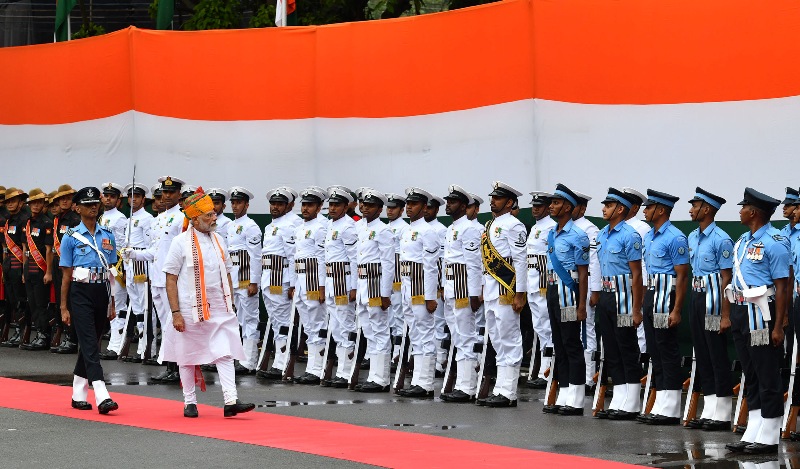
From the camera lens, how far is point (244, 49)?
70.7 ft

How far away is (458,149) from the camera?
19.0m

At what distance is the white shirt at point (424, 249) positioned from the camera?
1598 centimetres

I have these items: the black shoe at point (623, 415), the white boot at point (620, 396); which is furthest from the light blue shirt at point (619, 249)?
the black shoe at point (623, 415)

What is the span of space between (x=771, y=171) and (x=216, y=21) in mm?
12123

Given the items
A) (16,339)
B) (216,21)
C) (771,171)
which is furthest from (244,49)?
(771,171)

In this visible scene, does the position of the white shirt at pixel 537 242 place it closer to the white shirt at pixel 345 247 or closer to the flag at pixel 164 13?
the white shirt at pixel 345 247

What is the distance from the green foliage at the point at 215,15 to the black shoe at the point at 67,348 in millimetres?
6753

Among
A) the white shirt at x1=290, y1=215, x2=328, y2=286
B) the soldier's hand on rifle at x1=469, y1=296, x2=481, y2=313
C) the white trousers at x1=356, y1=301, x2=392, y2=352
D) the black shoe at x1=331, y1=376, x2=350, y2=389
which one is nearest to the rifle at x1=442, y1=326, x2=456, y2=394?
the soldier's hand on rifle at x1=469, y1=296, x2=481, y2=313

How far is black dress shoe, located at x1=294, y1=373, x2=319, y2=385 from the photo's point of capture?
17.2 m

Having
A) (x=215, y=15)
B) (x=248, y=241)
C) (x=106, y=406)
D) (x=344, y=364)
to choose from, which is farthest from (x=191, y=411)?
(x=215, y=15)

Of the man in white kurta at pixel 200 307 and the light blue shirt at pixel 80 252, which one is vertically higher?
the light blue shirt at pixel 80 252

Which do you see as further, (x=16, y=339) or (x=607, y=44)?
(x=16, y=339)

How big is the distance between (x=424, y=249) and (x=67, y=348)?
6.81 m

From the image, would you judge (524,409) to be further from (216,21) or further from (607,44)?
(216,21)
